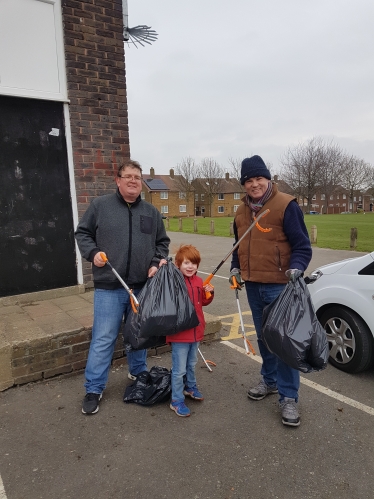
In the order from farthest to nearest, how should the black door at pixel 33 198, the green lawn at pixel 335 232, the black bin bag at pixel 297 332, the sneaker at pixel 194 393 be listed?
the green lawn at pixel 335 232
the black door at pixel 33 198
the sneaker at pixel 194 393
the black bin bag at pixel 297 332

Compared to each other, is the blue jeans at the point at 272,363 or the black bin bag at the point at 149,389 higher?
the blue jeans at the point at 272,363

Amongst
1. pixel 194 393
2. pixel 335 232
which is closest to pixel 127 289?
pixel 194 393

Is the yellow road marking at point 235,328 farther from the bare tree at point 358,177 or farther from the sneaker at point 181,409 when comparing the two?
the bare tree at point 358,177

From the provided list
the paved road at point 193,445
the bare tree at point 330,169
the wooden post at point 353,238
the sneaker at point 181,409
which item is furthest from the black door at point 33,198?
the bare tree at point 330,169

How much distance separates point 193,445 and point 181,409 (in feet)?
1.22

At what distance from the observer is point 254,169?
2783 mm

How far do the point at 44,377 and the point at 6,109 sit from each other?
122 inches

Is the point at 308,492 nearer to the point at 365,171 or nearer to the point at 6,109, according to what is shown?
the point at 6,109

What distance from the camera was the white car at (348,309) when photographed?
347 cm

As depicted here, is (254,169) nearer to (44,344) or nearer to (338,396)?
(338,396)

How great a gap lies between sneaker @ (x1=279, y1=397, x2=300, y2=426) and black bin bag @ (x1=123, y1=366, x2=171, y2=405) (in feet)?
3.14

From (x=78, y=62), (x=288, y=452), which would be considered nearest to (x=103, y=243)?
(x=288, y=452)

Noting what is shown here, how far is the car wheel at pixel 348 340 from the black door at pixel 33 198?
3.35 m

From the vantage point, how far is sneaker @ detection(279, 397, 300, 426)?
2.76 metres
